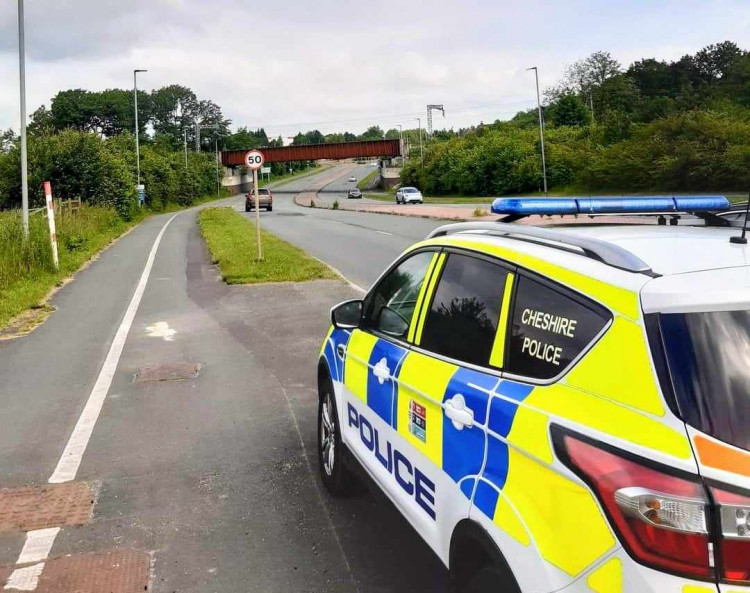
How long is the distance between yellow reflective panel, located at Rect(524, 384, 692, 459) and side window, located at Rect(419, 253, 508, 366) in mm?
512

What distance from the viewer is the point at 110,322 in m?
11.9

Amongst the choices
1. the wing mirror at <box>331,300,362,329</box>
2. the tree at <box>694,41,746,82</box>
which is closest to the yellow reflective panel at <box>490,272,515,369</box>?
the wing mirror at <box>331,300,362,329</box>

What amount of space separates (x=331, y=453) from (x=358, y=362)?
3.11 feet

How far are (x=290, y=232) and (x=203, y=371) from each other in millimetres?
22501

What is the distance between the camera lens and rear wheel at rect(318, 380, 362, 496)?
4703 mm

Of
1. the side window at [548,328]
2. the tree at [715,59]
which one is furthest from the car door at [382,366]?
the tree at [715,59]

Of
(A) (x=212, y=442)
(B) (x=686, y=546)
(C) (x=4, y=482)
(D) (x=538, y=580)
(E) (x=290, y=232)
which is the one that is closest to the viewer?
(B) (x=686, y=546)

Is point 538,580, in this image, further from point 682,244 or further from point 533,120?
point 533,120

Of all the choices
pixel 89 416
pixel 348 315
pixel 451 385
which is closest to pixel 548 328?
pixel 451 385

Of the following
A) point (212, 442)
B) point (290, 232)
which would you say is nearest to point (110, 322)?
point (212, 442)

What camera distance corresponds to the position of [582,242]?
262 cm

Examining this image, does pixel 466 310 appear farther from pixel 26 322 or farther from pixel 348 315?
pixel 26 322

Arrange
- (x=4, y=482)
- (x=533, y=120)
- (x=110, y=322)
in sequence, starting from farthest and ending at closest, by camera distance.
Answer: (x=533, y=120) → (x=110, y=322) → (x=4, y=482)

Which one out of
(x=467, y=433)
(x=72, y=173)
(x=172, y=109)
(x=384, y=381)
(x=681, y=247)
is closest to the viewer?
(x=681, y=247)
